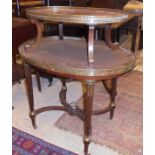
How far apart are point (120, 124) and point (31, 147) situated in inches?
27.6

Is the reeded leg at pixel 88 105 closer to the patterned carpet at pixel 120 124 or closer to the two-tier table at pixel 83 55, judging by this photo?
the two-tier table at pixel 83 55

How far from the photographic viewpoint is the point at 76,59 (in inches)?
50.4

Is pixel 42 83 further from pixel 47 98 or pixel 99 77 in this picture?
pixel 99 77

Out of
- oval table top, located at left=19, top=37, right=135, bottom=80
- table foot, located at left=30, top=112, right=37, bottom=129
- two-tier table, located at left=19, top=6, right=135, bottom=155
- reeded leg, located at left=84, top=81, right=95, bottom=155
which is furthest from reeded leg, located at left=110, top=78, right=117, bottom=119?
table foot, located at left=30, top=112, right=37, bottom=129

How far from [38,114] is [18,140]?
0.31 metres

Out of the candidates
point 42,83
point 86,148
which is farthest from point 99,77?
point 42,83

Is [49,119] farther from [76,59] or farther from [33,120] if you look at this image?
[76,59]

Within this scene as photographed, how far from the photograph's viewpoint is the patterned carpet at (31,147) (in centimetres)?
146

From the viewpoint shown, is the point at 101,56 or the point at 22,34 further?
the point at 22,34

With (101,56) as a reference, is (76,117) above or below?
below

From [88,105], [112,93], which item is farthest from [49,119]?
[88,105]
